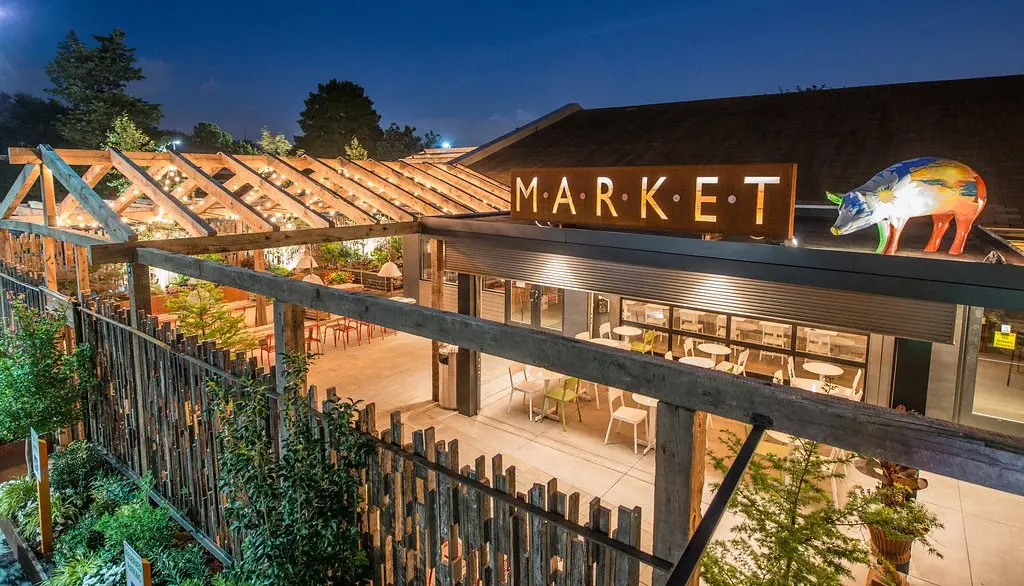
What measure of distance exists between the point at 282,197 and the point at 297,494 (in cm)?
578

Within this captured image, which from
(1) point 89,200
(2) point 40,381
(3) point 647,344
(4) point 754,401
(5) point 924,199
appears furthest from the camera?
(3) point 647,344

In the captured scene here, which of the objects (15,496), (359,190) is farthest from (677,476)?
(359,190)

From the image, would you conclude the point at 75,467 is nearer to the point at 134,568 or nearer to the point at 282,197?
the point at 134,568

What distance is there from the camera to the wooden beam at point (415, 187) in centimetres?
913

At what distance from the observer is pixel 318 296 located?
3.47 metres

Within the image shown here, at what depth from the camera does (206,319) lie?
9.34m

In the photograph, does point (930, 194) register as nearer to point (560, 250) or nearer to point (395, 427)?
point (560, 250)

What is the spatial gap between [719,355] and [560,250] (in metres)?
4.82

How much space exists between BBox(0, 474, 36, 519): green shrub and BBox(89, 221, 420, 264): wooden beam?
2.68 meters

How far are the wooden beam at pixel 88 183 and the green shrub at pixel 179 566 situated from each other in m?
5.85

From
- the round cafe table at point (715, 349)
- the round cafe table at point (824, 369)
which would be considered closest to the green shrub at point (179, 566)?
the round cafe table at point (715, 349)

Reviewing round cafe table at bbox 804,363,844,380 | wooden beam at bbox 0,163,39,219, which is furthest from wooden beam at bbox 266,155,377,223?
round cafe table at bbox 804,363,844,380

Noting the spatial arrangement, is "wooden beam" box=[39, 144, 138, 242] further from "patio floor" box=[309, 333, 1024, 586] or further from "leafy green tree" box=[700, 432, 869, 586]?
"leafy green tree" box=[700, 432, 869, 586]

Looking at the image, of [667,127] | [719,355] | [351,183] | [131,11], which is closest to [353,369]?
[351,183]
